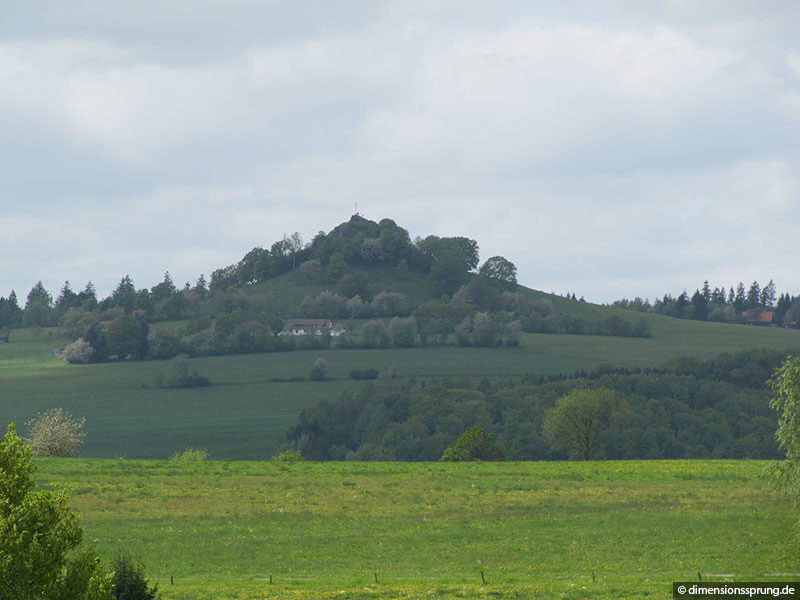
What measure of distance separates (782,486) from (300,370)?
134 m

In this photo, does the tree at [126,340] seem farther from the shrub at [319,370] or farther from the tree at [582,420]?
the tree at [582,420]

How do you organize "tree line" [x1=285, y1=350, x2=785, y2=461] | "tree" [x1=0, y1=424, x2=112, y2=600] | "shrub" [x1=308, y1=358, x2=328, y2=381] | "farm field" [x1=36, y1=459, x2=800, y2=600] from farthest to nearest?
"shrub" [x1=308, y1=358, x2=328, y2=381] → "tree line" [x1=285, y1=350, x2=785, y2=461] → "farm field" [x1=36, y1=459, x2=800, y2=600] → "tree" [x1=0, y1=424, x2=112, y2=600]

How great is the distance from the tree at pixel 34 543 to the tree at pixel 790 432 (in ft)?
75.2

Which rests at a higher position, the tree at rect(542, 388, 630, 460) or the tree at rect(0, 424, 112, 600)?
the tree at rect(0, 424, 112, 600)

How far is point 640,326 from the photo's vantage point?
199 meters

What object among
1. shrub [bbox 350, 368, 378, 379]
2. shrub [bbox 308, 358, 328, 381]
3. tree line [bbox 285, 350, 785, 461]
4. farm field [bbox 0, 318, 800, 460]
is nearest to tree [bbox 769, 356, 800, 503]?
tree line [bbox 285, 350, 785, 461]

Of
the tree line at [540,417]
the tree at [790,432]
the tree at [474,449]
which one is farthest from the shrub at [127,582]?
the tree line at [540,417]

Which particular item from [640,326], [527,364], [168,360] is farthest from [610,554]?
[640,326]

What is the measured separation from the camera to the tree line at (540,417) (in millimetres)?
114812

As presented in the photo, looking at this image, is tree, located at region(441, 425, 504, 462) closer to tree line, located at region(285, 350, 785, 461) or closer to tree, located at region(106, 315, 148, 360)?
tree line, located at region(285, 350, 785, 461)

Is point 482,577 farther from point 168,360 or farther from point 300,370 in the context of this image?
point 168,360

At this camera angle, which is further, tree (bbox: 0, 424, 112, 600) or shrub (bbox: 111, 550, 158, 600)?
shrub (bbox: 111, 550, 158, 600)

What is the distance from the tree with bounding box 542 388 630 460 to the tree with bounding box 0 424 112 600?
66026 mm

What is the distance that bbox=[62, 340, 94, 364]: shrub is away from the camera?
16938 centimetres
